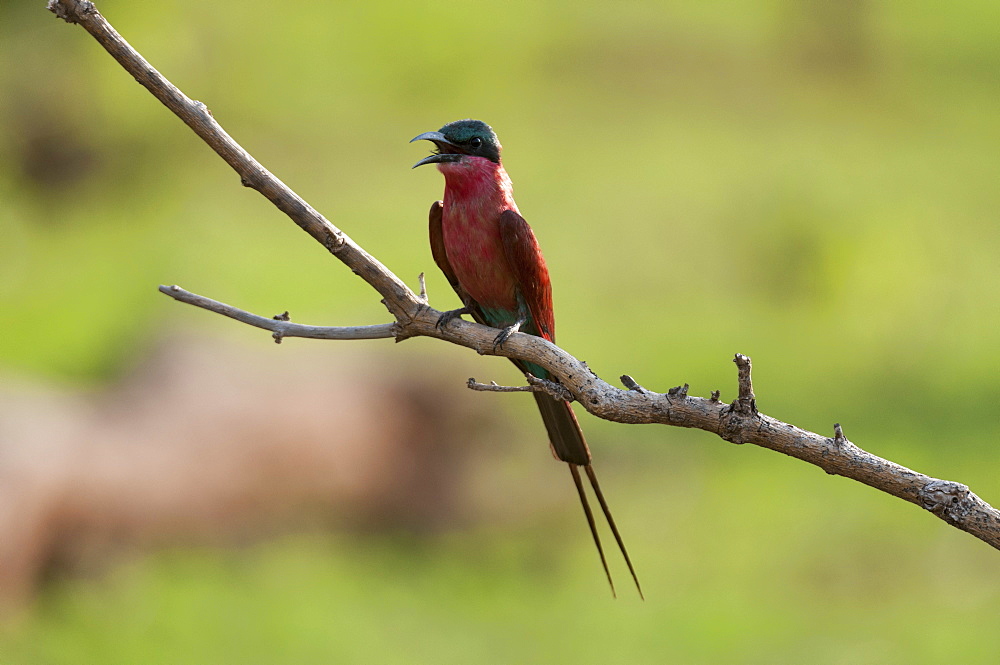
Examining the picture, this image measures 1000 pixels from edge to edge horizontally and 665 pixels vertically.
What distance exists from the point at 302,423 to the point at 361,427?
0.89 feet

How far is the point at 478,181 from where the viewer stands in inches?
79.0

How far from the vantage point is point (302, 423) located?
461 centimetres

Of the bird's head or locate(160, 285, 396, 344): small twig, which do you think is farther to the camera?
the bird's head

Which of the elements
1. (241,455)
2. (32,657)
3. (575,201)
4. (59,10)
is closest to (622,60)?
(575,201)

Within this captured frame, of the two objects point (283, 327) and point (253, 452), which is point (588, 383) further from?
point (253, 452)

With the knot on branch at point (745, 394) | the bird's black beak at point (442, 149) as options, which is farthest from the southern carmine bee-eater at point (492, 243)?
the knot on branch at point (745, 394)

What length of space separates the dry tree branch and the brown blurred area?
9.29ft

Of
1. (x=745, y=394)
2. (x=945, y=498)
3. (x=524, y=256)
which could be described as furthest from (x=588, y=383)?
(x=945, y=498)

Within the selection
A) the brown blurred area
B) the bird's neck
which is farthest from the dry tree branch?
the brown blurred area

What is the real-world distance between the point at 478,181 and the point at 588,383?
0.57 m

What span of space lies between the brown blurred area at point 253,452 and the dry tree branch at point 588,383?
9.29 ft

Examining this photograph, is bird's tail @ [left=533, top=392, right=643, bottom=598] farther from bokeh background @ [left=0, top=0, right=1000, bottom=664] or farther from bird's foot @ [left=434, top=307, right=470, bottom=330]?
bokeh background @ [left=0, top=0, right=1000, bottom=664]

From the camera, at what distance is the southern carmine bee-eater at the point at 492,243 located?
197cm

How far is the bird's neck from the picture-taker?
1.99 metres
